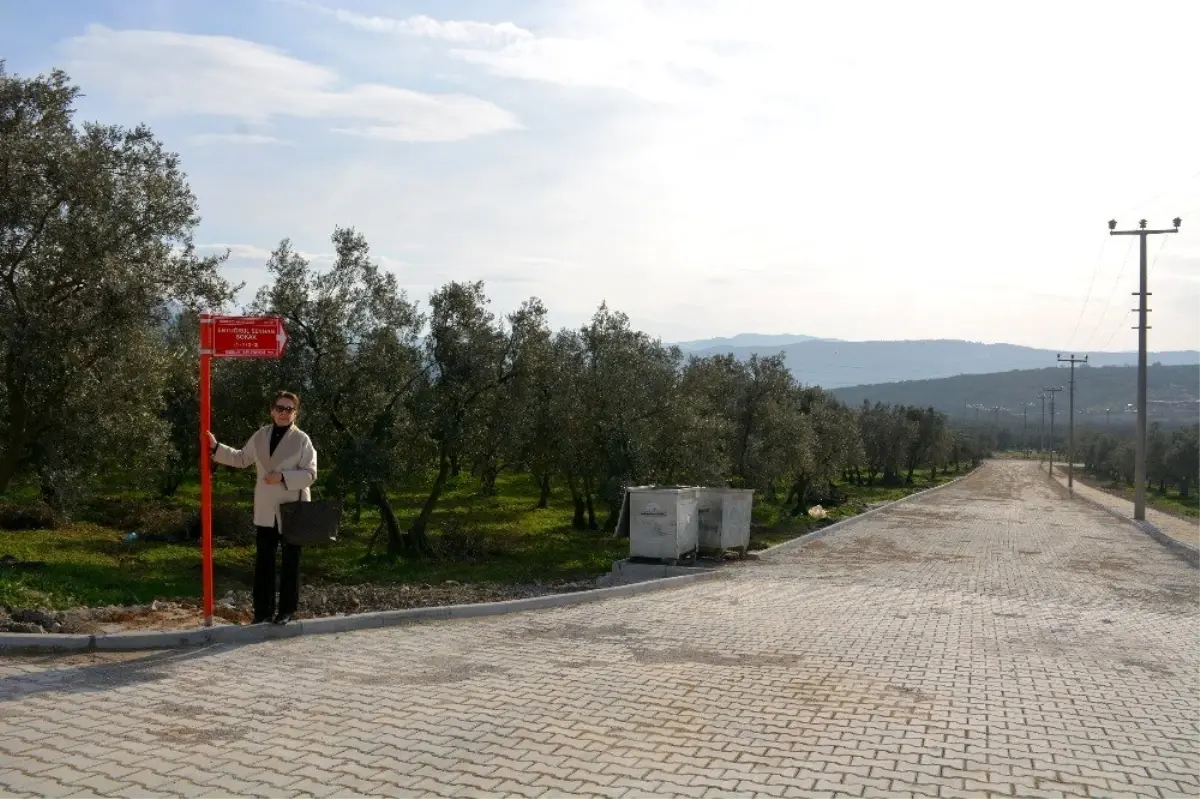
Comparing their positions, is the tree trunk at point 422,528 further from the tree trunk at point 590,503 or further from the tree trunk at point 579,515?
the tree trunk at point 579,515

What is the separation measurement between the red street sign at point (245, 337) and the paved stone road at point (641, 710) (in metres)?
2.56

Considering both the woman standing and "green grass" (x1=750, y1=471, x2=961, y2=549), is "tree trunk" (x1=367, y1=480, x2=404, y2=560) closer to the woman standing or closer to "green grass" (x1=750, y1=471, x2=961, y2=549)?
"green grass" (x1=750, y1=471, x2=961, y2=549)

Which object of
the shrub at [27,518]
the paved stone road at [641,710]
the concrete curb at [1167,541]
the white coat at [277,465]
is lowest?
the concrete curb at [1167,541]

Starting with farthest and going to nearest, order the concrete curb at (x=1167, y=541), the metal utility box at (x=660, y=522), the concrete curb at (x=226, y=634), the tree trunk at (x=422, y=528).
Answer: the tree trunk at (x=422, y=528) → the concrete curb at (x=1167, y=541) → the metal utility box at (x=660, y=522) → the concrete curb at (x=226, y=634)

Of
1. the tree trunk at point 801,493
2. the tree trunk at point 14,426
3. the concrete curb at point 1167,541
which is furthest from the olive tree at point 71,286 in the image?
the tree trunk at point 801,493

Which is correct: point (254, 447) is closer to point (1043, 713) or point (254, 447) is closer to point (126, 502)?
point (1043, 713)

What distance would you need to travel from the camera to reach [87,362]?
47.5 feet

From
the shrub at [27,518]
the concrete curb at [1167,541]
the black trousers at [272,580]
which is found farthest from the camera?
the shrub at [27,518]

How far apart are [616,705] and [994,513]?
34.2 m

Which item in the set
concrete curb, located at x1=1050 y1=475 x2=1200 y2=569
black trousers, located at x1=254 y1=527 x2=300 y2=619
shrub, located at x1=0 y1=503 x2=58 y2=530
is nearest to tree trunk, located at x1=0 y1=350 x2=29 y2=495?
black trousers, located at x1=254 y1=527 x2=300 y2=619

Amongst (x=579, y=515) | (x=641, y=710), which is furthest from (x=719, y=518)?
(x=579, y=515)

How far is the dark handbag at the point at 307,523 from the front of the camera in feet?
27.3

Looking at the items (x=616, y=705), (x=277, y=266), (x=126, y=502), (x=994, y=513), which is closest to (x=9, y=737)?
(x=616, y=705)

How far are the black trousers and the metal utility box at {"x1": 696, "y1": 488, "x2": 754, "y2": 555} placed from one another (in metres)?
9.79
